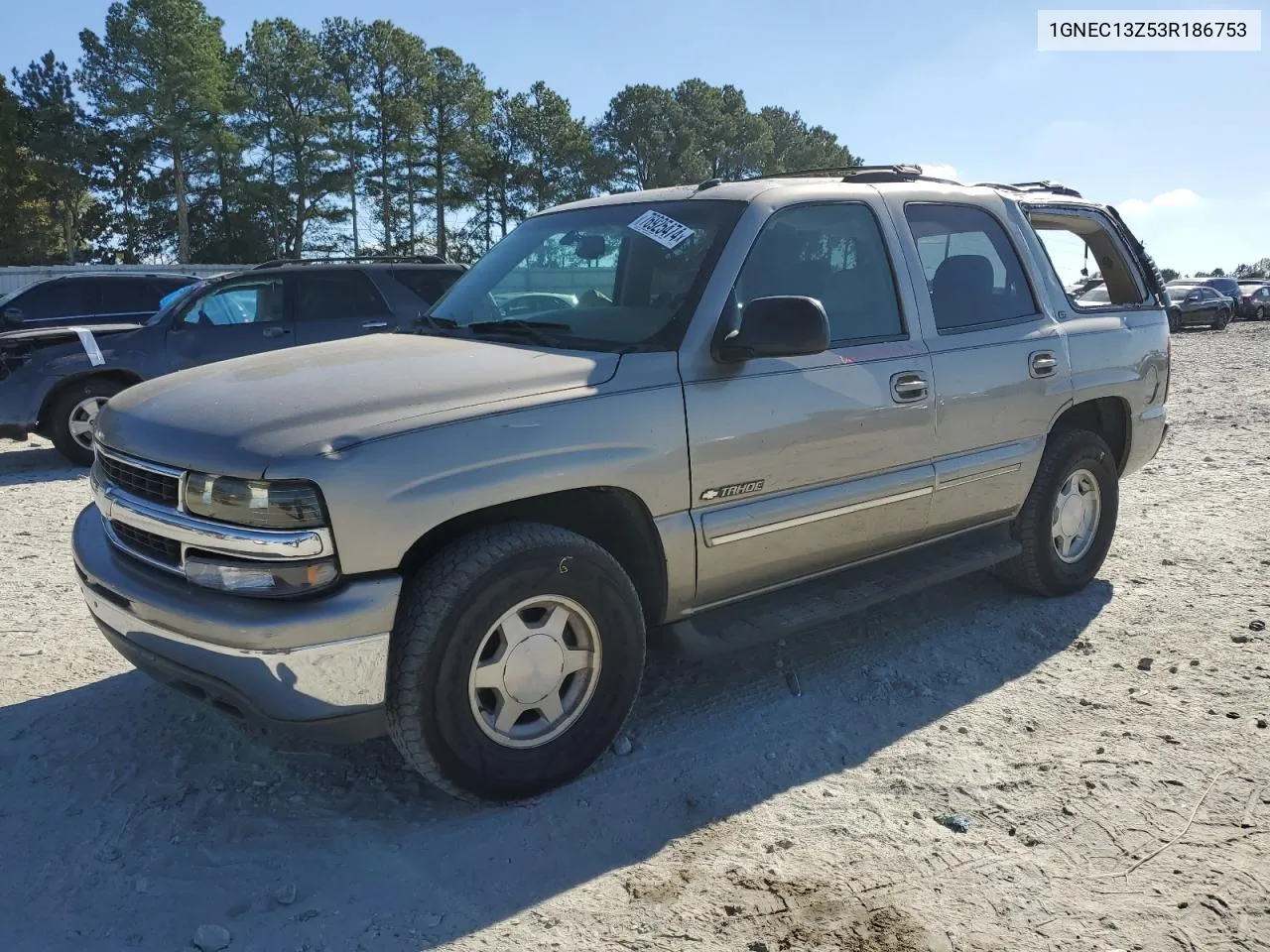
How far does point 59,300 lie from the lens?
12336 millimetres

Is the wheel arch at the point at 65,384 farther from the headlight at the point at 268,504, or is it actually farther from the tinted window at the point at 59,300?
the headlight at the point at 268,504

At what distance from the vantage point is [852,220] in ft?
13.1

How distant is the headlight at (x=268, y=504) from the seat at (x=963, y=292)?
2684 mm

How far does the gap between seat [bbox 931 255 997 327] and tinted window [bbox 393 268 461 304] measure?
639 cm

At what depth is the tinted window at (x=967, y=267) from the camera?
13.7ft

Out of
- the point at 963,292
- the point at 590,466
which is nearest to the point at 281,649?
the point at 590,466

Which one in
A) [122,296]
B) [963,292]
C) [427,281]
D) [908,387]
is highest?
[122,296]

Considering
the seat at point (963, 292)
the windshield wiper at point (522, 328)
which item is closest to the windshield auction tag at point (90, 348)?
the windshield wiper at point (522, 328)

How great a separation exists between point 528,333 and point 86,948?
226 cm

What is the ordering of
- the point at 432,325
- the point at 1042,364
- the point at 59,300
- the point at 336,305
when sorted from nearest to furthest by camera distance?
the point at 432,325, the point at 1042,364, the point at 336,305, the point at 59,300

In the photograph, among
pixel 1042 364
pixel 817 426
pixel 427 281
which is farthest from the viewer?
pixel 427 281

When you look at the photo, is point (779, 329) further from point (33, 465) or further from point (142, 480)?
point (33, 465)

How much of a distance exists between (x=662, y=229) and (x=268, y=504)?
1.86 m

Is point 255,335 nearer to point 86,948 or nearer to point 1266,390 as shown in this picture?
point 86,948
